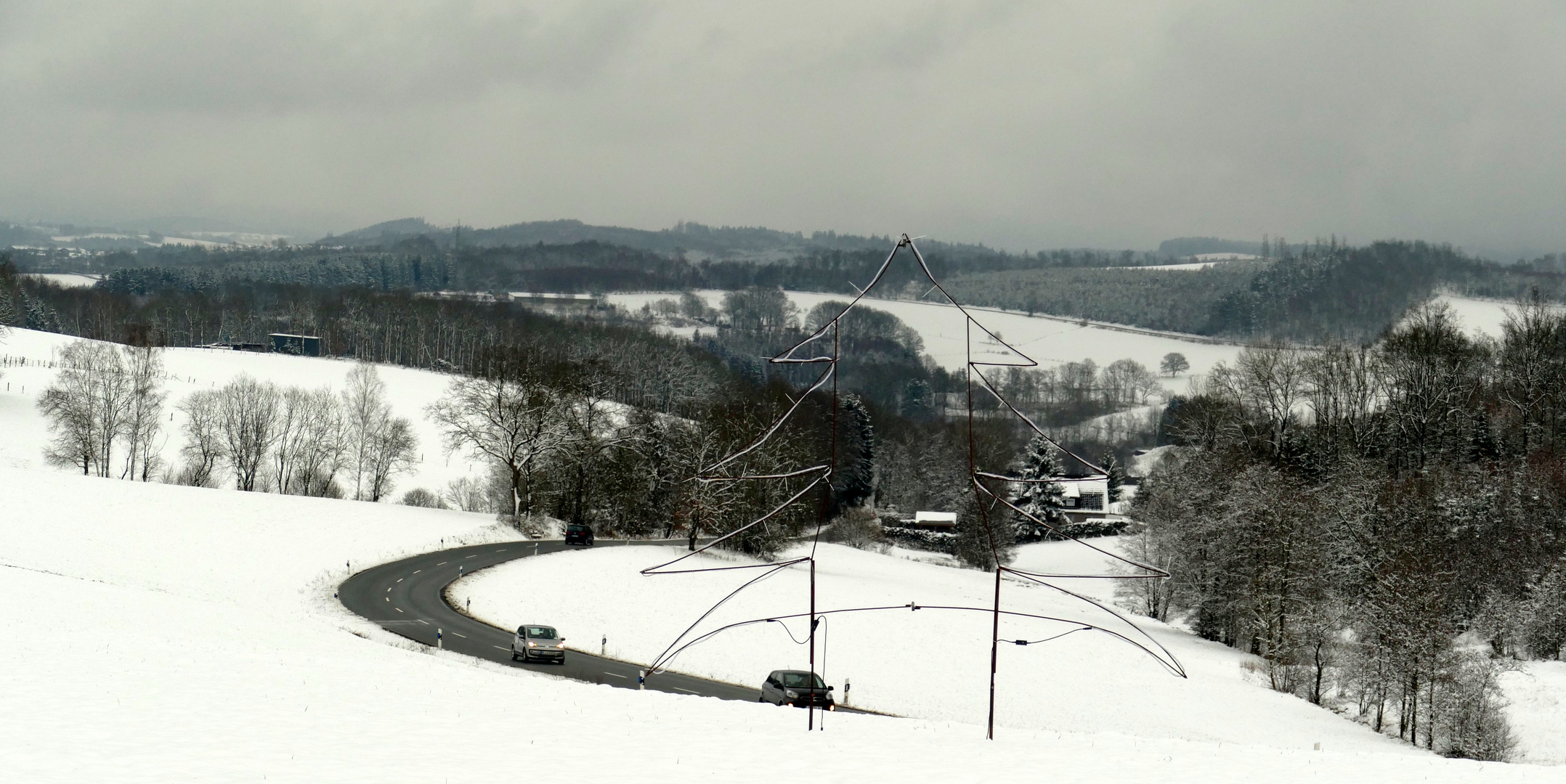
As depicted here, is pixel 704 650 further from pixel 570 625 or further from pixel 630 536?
pixel 630 536

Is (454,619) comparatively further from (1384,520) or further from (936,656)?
(1384,520)

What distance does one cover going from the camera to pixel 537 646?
33594 millimetres

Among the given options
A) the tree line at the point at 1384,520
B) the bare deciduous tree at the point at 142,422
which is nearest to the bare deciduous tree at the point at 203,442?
the bare deciduous tree at the point at 142,422

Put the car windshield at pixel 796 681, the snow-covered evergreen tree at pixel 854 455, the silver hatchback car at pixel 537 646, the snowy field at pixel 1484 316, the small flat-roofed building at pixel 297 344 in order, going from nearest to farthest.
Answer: the car windshield at pixel 796 681, the silver hatchback car at pixel 537 646, the snow-covered evergreen tree at pixel 854 455, the snowy field at pixel 1484 316, the small flat-roofed building at pixel 297 344

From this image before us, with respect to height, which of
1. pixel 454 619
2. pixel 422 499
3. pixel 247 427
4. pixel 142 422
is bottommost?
pixel 422 499

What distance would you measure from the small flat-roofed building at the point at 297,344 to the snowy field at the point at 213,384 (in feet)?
82.8

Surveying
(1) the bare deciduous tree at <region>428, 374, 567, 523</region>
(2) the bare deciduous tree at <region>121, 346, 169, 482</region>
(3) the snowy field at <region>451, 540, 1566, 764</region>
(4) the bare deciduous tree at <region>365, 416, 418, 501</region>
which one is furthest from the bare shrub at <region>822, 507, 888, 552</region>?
(2) the bare deciduous tree at <region>121, 346, 169, 482</region>

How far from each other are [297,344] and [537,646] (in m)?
156

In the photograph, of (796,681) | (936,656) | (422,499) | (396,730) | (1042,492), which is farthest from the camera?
(1042,492)

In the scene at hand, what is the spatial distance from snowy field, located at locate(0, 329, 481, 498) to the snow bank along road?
42.4 m

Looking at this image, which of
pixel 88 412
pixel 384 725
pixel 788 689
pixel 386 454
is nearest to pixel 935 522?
pixel 386 454

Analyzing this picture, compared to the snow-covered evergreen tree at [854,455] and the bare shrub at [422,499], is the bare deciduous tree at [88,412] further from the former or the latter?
the snow-covered evergreen tree at [854,455]

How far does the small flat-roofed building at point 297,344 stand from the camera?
558ft

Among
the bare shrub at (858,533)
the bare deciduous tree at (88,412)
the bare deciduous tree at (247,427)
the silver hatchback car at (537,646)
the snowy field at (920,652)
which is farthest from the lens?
the bare shrub at (858,533)
